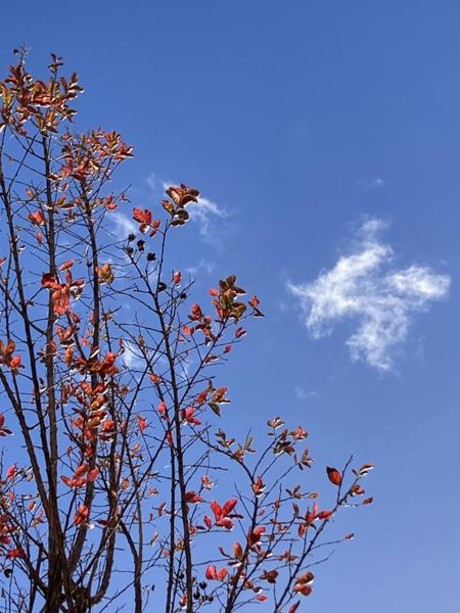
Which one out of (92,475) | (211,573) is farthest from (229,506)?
(92,475)

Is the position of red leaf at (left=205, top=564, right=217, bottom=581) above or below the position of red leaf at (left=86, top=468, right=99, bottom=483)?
below

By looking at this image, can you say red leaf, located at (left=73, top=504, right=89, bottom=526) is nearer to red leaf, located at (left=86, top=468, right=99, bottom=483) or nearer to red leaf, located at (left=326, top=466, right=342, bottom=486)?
red leaf, located at (left=86, top=468, right=99, bottom=483)

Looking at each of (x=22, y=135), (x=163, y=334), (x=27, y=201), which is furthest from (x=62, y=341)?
(x=22, y=135)

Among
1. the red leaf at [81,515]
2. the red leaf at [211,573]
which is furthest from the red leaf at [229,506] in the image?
the red leaf at [81,515]

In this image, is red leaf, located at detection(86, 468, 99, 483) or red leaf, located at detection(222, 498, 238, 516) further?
red leaf, located at detection(222, 498, 238, 516)

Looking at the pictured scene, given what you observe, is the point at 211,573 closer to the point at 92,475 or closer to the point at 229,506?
the point at 229,506

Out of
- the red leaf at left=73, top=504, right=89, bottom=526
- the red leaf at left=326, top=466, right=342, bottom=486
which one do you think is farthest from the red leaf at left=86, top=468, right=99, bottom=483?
the red leaf at left=326, top=466, right=342, bottom=486

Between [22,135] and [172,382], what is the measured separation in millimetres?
1570

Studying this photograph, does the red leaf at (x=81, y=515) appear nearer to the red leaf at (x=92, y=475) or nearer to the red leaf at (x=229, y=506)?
the red leaf at (x=92, y=475)

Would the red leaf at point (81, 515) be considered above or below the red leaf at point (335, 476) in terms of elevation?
below

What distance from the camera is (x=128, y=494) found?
314cm

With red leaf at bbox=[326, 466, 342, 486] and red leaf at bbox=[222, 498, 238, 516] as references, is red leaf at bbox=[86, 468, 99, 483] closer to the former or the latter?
red leaf at bbox=[222, 498, 238, 516]

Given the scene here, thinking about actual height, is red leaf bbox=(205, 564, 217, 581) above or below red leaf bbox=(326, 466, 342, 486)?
below

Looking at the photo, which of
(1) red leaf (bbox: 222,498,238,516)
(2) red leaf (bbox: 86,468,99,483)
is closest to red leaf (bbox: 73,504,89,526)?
(2) red leaf (bbox: 86,468,99,483)
